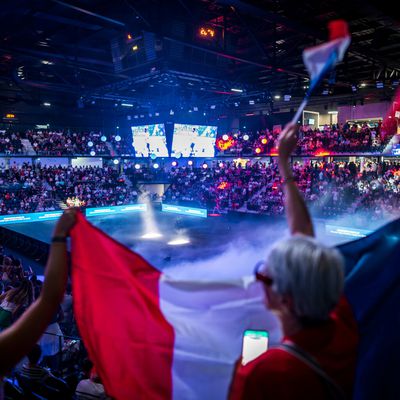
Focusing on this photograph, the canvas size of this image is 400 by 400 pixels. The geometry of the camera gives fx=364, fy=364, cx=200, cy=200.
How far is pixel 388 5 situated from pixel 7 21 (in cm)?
1273

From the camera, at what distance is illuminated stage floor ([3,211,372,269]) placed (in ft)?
49.2

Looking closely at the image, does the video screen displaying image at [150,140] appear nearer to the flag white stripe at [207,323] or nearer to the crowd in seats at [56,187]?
the crowd in seats at [56,187]

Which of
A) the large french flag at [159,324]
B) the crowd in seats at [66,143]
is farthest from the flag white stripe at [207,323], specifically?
the crowd in seats at [66,143]

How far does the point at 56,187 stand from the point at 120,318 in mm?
26619

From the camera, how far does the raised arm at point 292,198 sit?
1814 millimetres

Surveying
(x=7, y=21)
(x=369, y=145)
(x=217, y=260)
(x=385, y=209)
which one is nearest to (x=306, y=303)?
(x=217, y=260)

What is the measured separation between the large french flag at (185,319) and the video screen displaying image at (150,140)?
2388 centimetres

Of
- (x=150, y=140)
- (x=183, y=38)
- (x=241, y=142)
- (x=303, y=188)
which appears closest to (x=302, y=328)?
(x=183, y=38)

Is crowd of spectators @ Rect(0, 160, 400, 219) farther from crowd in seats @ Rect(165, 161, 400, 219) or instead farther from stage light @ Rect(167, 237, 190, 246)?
stage light @ Rect(167, 237, 190, 246)

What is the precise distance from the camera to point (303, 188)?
21.8 meters

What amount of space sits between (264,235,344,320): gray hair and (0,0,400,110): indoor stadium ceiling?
862 centimetres

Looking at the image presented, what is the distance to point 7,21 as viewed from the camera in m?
12.1

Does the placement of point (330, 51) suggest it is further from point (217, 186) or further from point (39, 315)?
point (217, 186)

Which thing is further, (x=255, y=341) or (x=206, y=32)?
(x=206, y=32)
